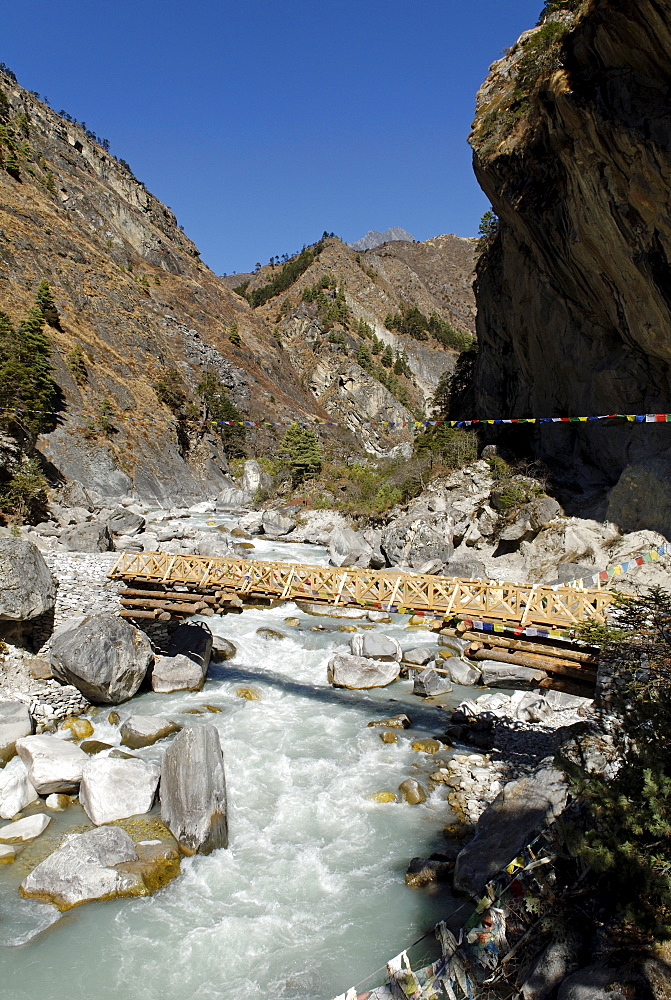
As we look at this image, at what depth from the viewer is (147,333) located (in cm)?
4816

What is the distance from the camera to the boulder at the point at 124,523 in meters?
24.5

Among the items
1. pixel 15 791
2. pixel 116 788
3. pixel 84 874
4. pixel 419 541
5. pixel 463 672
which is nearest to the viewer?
pixel 84 874

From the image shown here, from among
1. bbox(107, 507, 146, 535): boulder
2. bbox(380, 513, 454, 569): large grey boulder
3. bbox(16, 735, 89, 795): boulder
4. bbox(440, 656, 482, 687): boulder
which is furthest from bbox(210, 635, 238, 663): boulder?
bbox(107, 507, 146, 535): boulder

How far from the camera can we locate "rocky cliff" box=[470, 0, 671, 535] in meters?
13.3

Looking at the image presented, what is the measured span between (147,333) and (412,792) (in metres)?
47.5

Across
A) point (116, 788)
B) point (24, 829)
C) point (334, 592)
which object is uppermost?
point (334, 592)

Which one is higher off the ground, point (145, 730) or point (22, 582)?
point (22, 582)

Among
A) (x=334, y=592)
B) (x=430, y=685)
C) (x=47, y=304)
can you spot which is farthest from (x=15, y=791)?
(x=47, y=304)

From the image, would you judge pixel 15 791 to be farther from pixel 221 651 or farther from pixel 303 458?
pixel 303 458

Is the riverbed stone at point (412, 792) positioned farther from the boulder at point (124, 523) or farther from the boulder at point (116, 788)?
the boulder at point (124, 523)

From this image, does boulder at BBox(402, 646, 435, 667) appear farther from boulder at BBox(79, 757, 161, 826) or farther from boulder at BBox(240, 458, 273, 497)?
boulder at BBox(240, 458, 273, 497)

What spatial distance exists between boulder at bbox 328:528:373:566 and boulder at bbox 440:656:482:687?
10.8m

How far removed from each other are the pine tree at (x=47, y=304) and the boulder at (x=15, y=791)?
121ft

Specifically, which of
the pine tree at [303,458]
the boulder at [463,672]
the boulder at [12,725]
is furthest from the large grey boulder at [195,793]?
the pine tree at [303,458]
